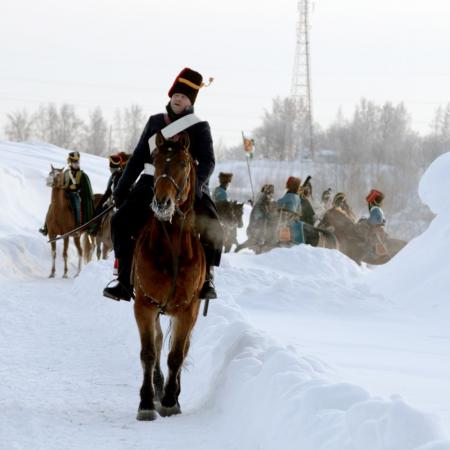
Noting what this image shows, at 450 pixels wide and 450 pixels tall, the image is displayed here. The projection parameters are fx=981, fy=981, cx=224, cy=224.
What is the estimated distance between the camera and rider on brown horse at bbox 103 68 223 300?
7.37 meters

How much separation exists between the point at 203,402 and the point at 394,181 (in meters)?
73.1

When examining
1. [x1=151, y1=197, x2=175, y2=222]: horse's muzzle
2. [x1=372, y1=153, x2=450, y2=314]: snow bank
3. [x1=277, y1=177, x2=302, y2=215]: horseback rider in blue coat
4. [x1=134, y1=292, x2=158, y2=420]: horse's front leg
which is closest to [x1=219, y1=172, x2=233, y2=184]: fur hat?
[x1=277, y1=177, x2=302, y2=215]: horseback rider in blue coat

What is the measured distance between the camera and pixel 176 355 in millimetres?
7312

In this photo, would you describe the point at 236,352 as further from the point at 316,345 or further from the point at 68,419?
the point at 316,345

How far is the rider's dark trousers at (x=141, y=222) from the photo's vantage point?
736 cm

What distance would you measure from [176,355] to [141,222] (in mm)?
1030

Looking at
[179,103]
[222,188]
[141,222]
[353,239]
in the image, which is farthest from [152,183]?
[222,188]

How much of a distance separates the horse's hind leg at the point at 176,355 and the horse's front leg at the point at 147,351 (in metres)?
0.13

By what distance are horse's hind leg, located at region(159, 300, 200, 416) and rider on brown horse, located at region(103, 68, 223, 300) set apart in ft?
0.99

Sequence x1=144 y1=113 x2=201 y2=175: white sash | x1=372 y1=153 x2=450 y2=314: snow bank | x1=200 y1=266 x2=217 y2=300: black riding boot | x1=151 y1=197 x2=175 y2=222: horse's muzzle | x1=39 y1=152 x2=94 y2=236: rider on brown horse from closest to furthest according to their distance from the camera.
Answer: x1=151 y1=197 x2=175 y2=222: horse's muzzle, x1=144 y1=113 x2=201 y2=175: white sash, x1=200 y1=266 x2=217 y2=300: black riding boot, x1=372 y1=153 x2=450 y2=314: snow bank, x1=39 y1=152 x2=94 y2=236: rider on brown horse

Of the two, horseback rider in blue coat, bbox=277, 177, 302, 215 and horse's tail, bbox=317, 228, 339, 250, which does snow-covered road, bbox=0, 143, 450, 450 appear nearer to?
horseback rider in blue coat, bbox=277, 177, 302, 215

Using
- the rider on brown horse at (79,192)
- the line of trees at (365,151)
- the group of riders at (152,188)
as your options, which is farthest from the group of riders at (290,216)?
the line of trees at (365,151)

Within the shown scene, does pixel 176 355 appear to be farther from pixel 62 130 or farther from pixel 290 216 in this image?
pixel 62 130

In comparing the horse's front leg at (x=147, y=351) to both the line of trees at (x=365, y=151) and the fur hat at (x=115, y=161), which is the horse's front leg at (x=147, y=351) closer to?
the fur hat at (x=115, y=161)
